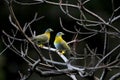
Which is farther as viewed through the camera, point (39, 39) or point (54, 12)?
point (54, 12)

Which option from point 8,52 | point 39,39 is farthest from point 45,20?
point 39,39

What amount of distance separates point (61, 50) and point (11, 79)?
33.7ft

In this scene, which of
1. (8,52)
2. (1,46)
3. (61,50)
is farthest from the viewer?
(8,52)

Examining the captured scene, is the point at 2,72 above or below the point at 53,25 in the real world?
below

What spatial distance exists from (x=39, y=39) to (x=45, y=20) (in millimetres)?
9635

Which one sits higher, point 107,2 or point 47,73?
point 47,73

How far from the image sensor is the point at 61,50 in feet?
22.3

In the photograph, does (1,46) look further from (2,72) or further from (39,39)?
(39,39)

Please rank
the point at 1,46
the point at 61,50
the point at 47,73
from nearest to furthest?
the point at 47,73 → the point at 61,50 → the point at 1,46

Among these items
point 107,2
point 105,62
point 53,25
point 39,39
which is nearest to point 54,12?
point 53,25

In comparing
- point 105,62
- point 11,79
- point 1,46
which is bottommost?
point 11,79

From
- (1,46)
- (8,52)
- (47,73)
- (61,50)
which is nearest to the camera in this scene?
(47,73)

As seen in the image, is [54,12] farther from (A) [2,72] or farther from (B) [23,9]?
(A) [2,72]

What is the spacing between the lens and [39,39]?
705 centimetres
